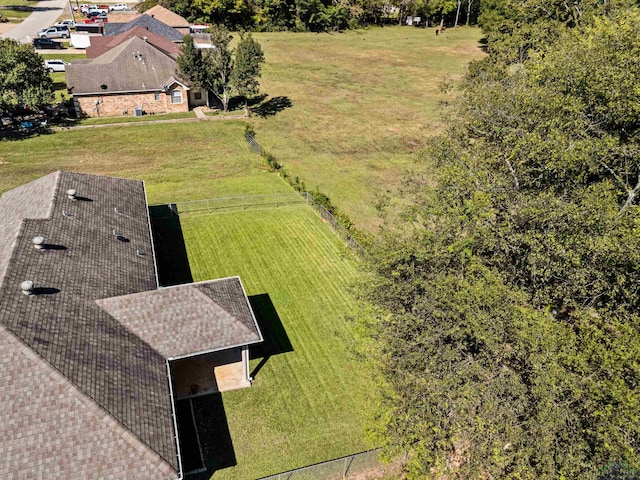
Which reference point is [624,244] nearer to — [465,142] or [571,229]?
[571,229]

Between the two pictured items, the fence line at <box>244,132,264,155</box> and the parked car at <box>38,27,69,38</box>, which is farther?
the parked car at <box>38,27,69,38</box>

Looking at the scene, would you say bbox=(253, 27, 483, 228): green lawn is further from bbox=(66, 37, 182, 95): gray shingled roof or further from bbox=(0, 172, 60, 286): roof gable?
bbox=(0, 172, 60, 286): roof gable

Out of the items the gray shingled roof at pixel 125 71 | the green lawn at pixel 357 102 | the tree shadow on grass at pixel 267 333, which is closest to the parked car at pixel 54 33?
the gray shingled roof at pixel 125 71

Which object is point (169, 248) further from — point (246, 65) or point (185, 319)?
point (246, 65)

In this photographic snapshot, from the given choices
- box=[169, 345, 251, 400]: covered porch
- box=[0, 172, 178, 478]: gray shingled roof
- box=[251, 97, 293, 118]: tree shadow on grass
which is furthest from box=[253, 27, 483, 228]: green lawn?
box=[0, 172, 178, 478]: gray shingled roof

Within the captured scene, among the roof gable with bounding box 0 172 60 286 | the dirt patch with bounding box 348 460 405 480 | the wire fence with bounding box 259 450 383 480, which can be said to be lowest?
the dirt patch with bounding box 348 460 405 480
